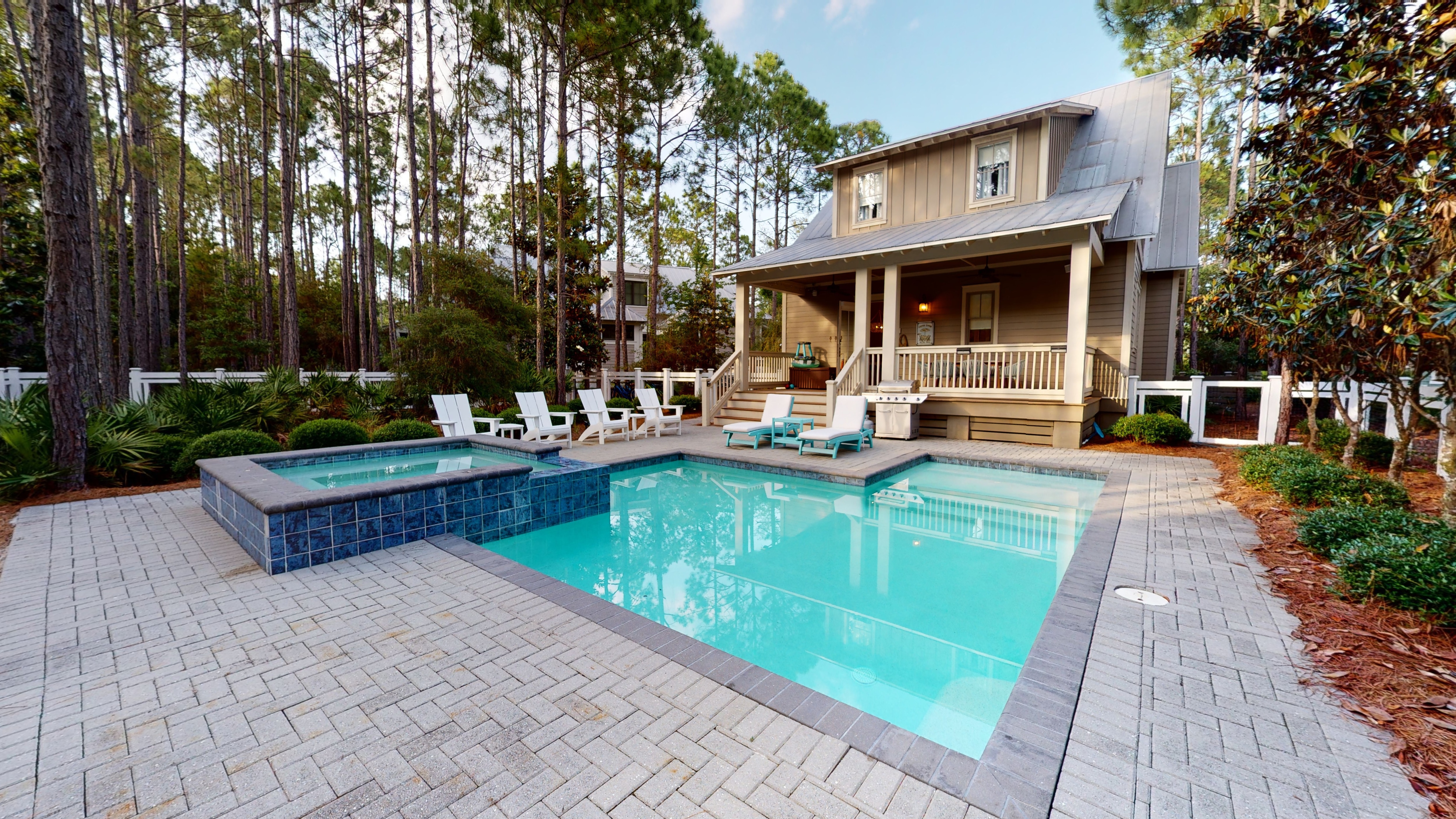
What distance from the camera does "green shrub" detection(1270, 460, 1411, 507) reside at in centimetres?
487

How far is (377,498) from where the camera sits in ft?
14.9

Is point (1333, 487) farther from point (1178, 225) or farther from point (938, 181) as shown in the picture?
point (1178, 225)

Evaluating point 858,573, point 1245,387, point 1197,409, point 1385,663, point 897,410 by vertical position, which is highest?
point 1245,387

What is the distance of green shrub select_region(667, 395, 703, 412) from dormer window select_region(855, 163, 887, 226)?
626 cm

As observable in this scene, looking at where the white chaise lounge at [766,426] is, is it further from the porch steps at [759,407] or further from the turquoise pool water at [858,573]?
the turquoise pool water at [858,573]

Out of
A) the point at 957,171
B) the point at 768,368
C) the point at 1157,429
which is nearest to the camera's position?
the point at 1157,429

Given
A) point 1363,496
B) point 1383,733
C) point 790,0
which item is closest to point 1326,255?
point 1363,496

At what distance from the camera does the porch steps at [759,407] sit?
11.9 m

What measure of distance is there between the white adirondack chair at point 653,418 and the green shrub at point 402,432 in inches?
145

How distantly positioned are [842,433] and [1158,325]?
9291 millimetres

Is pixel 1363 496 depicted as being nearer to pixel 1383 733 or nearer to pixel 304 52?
pixel 1383 733

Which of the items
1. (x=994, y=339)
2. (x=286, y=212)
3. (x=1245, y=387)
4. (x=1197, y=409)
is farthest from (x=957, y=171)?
(x=286, y=212)

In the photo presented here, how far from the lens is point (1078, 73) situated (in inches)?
686

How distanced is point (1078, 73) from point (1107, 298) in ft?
33.8
